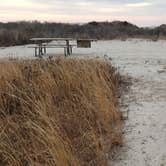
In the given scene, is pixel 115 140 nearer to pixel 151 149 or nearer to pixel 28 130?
pixel 151 149

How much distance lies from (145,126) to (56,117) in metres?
1.16

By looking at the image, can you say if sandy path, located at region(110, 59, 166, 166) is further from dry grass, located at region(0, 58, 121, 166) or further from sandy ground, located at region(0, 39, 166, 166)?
dry grass, located at region(0, 58, 121, 166)

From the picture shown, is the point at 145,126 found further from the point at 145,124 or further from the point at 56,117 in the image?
the point at 56,117

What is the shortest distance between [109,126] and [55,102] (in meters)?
1.09

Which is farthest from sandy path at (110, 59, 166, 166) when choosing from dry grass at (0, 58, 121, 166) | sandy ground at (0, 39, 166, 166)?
dry grass at (0, 58, 121, 166)

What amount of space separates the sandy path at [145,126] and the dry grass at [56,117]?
0.20 metres

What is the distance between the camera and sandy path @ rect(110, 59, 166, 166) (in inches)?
185

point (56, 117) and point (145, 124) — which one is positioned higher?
point (56, 117)

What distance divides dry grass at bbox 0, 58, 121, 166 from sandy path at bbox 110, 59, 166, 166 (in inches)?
8.1

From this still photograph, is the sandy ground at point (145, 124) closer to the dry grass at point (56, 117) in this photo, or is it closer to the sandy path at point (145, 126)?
the sandy path at point (145, 126)

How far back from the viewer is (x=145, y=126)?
18.7ft

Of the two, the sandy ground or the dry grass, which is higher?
the dry grass

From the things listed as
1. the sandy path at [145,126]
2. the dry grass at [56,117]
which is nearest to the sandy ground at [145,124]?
the sandy path at [145,126]

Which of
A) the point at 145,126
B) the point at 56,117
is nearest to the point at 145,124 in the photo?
the point at 145,126
